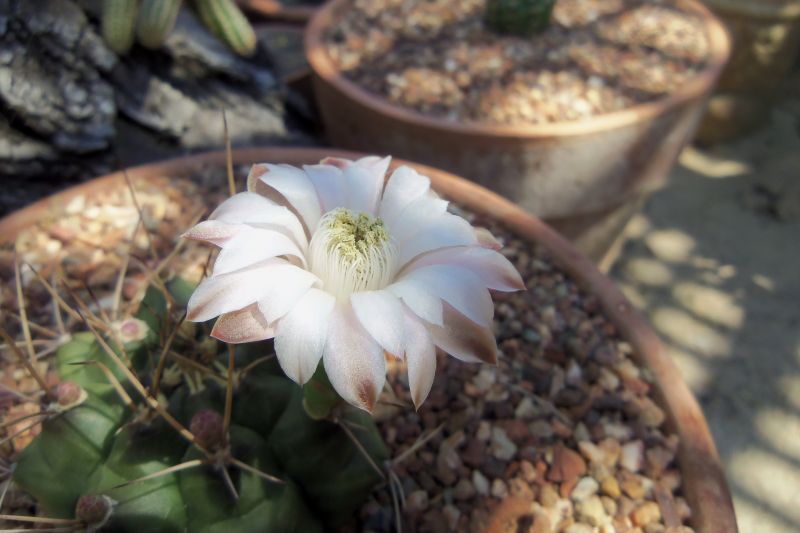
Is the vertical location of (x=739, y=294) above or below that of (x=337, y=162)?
below

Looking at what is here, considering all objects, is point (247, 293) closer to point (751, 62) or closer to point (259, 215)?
point (259, 215)

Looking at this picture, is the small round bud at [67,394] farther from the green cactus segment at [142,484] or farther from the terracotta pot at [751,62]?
the terracotta pot at [751,62]

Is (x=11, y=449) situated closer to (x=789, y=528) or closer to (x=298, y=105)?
(x=298, y=105)

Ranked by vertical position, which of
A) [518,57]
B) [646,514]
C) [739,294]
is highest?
[518,57]

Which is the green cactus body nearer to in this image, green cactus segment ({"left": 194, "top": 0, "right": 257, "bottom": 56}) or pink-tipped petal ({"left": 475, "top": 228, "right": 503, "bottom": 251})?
pink-tipped petal ({"left": 475, "top": 228, "right": 503, "bottom": 251})

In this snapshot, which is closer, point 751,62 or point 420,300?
point 420,300

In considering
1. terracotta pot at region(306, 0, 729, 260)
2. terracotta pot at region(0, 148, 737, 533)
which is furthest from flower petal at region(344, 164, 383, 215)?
terracotta pot at region(306, 0, 729, 260)

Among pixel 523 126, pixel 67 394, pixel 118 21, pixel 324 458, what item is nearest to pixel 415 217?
pixel 324 458

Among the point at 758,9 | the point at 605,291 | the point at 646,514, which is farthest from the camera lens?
the point at 758,9
